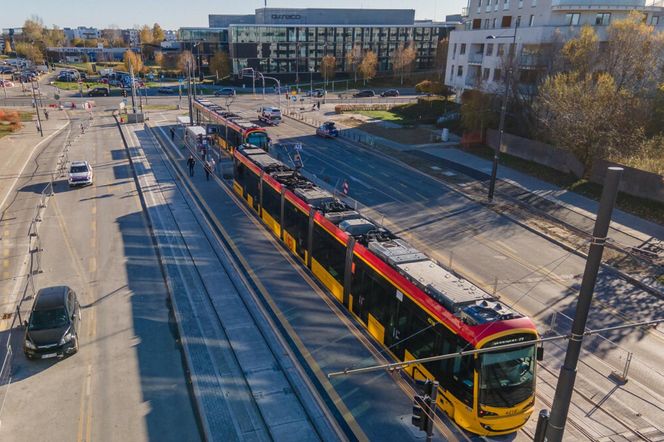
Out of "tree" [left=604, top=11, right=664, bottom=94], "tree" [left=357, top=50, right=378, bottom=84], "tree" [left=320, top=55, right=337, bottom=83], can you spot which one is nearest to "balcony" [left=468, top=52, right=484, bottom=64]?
"tree" [left=604, top=11, right=664, bottom=94]

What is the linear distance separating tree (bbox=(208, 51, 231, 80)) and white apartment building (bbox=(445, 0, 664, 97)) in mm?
62477

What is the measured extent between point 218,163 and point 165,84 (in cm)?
8478

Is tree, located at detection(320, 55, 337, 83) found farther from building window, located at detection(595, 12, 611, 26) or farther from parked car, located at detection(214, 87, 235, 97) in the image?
building window, located at detection(595, 12, 611, 26)

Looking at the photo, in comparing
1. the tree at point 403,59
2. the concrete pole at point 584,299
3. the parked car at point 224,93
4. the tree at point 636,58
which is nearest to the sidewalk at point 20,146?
the parked car at point 224,93

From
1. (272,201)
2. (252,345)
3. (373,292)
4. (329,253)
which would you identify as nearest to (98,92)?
(272,201)

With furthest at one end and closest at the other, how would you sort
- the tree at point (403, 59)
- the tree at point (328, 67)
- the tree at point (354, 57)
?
1. the tree at point (354, 57)
2. the tree at point (328, 67)
3. the tree at point (403, 59)

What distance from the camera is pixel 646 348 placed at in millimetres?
16641

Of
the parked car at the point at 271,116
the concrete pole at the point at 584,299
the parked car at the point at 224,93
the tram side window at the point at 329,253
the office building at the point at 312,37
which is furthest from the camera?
the office building at the point at 312,37

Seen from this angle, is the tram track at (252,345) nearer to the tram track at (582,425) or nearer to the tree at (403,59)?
the tram track at (582,425)

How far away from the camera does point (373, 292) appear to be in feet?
49.8

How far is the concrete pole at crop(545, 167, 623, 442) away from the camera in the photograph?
680 centimetres

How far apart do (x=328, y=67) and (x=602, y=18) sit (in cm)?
6562

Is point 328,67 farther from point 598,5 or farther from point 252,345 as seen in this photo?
point 252,345

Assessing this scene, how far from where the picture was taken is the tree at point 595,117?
31.8 m
